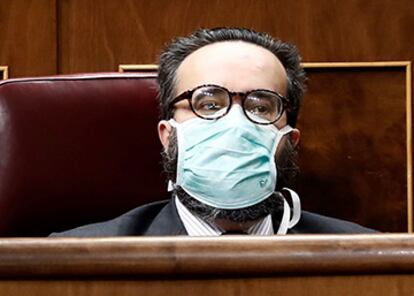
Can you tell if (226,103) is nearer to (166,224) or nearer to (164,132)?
(164,132)

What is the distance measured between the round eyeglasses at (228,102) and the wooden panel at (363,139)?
0.56 m

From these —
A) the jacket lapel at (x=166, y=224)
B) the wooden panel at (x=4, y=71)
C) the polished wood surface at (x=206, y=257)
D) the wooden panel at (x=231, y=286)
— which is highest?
the polished wood surface at (x=206, y=257)

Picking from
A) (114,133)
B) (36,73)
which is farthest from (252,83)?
(36,73)

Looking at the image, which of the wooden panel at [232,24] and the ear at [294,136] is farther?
the wooden panel at [232,24]

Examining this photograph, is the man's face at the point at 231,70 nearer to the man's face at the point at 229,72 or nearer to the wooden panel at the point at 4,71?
the man's face at the point at 229,72

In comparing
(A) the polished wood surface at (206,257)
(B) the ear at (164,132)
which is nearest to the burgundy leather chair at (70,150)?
(B) the ear at (164,132)

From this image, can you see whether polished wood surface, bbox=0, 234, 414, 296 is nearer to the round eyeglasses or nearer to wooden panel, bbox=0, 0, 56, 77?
the round eyeglasses

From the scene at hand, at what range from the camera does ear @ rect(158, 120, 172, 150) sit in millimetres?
1275

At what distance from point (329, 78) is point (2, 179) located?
944mm

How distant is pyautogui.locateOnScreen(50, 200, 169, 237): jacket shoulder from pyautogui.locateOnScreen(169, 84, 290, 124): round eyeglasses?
0.18 m

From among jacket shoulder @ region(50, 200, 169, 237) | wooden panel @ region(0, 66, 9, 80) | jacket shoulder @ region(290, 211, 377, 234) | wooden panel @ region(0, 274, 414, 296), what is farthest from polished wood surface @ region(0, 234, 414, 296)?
wooden panel @ region(0, 66, 9, 80)

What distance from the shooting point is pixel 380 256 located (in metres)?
0.60

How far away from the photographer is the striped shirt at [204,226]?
4.12 ft

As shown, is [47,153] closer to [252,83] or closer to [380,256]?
[252,83]
